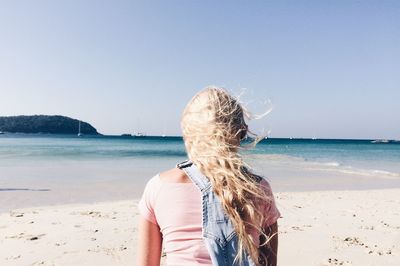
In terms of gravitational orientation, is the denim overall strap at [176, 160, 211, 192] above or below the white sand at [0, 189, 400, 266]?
above

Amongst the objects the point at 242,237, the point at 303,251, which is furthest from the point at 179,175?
the point at 303,251

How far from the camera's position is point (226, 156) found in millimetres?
1819

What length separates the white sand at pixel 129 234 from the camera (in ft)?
16.8

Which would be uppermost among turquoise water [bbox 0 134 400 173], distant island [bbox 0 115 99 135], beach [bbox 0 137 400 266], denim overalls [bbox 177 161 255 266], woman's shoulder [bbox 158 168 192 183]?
woman's shoulder [bbox 158 168 192 183]

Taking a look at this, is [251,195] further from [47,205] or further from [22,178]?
[22,178]

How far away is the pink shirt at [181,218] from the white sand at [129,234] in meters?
3.43

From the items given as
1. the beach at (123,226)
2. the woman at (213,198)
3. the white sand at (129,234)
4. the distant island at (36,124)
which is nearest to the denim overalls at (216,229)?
the woman at (213,198)

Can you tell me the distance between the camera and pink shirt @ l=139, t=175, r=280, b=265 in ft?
5.78

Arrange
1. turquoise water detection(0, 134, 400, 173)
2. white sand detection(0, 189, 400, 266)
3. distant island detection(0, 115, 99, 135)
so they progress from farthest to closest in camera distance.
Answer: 1. distant island detection(0, 115, 99, 135)
2. turquoise water detection(0, 134, 400, 173)
3. white sand detection(0, 189, 400, 266)

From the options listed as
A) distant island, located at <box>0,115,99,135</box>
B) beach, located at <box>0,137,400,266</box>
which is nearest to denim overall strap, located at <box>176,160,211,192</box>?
beach, located at <box>0,137,400,266</box>

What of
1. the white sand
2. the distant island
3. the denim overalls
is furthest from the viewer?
the distant island

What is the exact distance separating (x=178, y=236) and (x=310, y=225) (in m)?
5.87

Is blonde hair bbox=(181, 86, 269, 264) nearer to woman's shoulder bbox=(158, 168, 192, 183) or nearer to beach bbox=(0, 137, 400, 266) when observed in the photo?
A: woman's shoulder bbox=(158, 168, 192, 183)

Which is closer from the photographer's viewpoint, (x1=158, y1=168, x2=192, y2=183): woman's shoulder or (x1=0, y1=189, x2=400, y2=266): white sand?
(x1=158, y1=168, x2=192, y2=183): woman's shoulder
